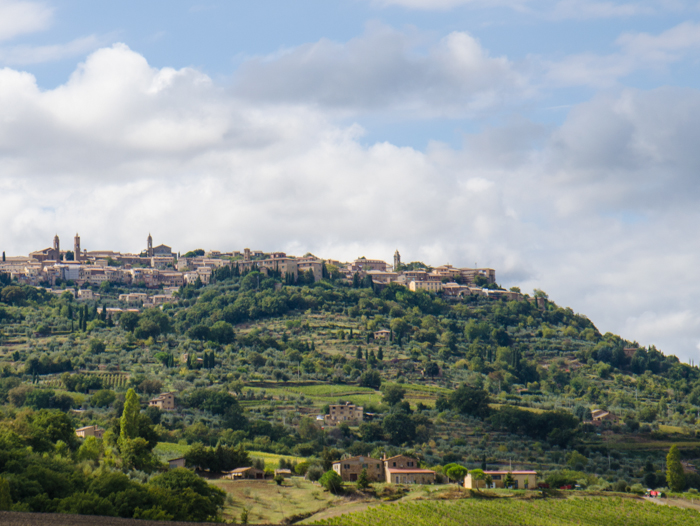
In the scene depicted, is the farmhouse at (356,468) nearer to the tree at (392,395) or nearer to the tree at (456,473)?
the tree at (456,473)

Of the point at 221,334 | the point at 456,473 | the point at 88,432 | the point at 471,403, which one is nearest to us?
the point at 456,473

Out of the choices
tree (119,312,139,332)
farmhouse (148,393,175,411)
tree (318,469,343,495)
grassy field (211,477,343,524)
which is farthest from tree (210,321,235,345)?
tree (318,469,343,495)

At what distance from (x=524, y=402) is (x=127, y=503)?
2495 inches

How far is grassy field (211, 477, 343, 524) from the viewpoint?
4128 centimetres

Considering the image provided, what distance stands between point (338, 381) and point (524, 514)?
4578cm

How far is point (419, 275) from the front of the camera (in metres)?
144

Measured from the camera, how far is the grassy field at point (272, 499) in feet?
135

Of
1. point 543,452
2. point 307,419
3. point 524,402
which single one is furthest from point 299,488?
point 524,402

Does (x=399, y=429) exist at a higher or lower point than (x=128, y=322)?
lower

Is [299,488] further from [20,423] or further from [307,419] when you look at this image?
[307,419]

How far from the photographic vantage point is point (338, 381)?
91812mm

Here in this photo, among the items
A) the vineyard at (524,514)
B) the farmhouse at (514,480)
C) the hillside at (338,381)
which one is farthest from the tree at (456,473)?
the vineyard at (524,514)

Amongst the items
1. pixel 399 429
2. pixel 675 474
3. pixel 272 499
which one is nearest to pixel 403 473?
pixel 272 499

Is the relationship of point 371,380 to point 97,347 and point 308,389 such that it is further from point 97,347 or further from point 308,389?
point 97,347
